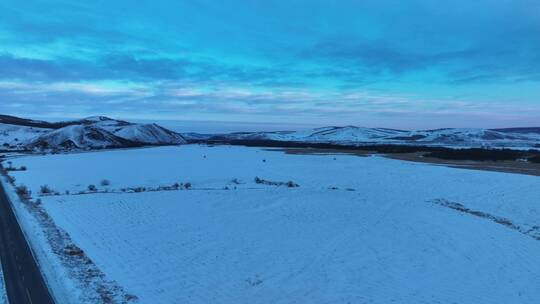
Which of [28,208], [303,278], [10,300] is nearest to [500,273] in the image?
[303,278]

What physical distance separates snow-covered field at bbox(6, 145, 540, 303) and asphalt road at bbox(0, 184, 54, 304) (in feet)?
5.32

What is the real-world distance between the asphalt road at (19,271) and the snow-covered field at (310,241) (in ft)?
5.32

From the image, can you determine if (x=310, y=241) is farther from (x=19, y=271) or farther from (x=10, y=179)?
(x=10, y=179)

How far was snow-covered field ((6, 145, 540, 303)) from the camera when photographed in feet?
33.4

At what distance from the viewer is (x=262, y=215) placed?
62.6 feet

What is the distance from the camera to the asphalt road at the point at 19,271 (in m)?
8.94

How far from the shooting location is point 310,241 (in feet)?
47.9

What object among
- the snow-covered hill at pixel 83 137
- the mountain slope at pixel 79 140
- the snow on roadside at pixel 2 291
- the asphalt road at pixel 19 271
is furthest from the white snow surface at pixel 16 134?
the snow on roadside at pixel 2 291

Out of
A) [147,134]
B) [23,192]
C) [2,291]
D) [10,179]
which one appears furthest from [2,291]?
[147,134]

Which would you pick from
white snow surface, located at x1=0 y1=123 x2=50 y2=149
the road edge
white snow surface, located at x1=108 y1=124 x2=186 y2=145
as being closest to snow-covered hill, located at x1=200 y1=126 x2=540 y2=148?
white snow surface, located at x1=108 y1=124 x2=186 y2=145

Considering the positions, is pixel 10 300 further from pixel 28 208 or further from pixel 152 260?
pixel 28 208

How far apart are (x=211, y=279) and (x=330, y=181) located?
853 inches

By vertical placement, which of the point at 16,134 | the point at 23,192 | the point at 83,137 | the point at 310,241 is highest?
the point at 16,134

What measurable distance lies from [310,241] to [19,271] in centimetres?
846
